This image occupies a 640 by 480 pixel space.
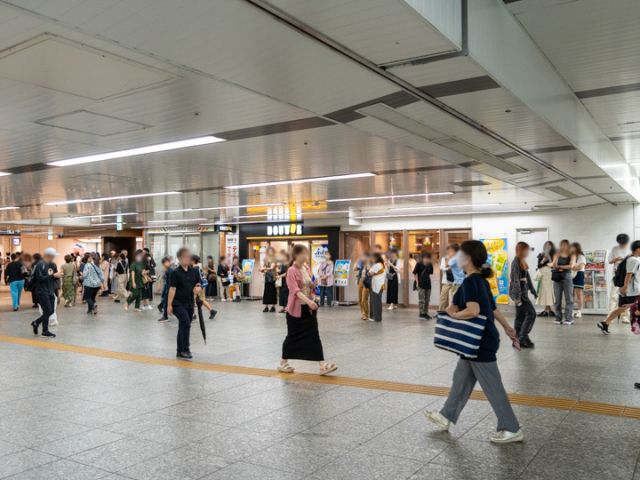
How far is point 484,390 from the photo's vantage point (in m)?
4.90

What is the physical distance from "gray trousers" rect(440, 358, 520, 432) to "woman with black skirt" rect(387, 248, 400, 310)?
13.0 meters

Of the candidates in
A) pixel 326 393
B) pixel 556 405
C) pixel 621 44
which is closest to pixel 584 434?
pixel 556 405

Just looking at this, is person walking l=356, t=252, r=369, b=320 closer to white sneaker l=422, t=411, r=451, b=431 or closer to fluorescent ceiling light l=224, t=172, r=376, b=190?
fluorescent ceiling light l=224, t=172, r=376, b=190

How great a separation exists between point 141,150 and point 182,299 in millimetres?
2510

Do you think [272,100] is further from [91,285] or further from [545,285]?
[91,285]

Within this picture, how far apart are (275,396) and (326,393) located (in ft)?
2.00

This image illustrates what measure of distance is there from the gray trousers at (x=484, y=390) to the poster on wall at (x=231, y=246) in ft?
65.9

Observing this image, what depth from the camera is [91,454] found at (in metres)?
4.55

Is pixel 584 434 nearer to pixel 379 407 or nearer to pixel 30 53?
pixel 379 407

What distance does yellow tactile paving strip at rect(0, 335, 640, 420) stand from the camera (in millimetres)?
5844

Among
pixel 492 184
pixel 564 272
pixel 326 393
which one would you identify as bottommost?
pixel 326 393

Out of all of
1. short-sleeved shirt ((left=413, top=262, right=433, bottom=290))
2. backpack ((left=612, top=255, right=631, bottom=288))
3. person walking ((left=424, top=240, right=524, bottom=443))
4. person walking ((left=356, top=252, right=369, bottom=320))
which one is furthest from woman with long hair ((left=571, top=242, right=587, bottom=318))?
person walking ((left=424, top=240, right=524, bottom=443))

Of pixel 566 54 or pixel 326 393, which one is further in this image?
pixel 326 393

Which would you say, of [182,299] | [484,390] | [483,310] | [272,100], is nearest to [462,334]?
[483,310]
